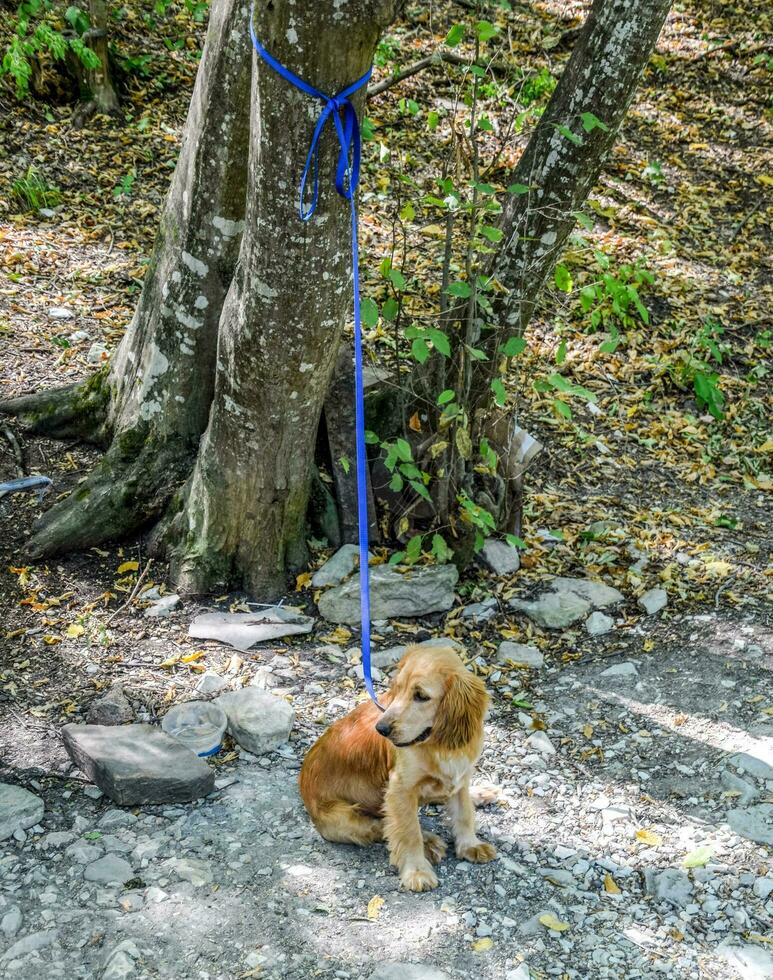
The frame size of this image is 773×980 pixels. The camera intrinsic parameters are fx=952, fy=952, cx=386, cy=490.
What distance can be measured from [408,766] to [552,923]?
79 centimetres

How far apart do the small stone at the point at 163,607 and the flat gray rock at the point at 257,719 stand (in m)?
0.82

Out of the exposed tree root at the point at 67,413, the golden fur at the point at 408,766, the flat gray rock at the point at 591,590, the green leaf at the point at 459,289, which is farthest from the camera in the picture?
the exposed tree root at the point at 67,413

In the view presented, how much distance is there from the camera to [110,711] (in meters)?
4.62

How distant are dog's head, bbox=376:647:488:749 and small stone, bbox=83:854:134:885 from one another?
3.91 feet

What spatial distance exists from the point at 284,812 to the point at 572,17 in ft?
37.2

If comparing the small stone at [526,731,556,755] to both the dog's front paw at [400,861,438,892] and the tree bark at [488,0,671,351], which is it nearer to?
the dog's front paw at [400,861,438,892]

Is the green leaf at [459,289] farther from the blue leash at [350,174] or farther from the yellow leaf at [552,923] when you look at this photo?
the yellow leaf at [552,923]

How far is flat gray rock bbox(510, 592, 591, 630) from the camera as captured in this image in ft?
18.5

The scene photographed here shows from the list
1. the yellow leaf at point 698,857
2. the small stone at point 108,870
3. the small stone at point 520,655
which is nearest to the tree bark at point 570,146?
the small stone at point 520,655

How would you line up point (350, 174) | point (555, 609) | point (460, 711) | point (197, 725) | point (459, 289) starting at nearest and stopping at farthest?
point (460, 711)
point (350, 174)
point (197, 725)
point (459, 289)
point (555, 609)

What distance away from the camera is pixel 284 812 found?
164 inches

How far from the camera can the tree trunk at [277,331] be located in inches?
160

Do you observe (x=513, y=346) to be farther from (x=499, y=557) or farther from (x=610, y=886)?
(x=610, y=886)

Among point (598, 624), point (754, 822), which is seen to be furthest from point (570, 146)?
point (754, 822)
